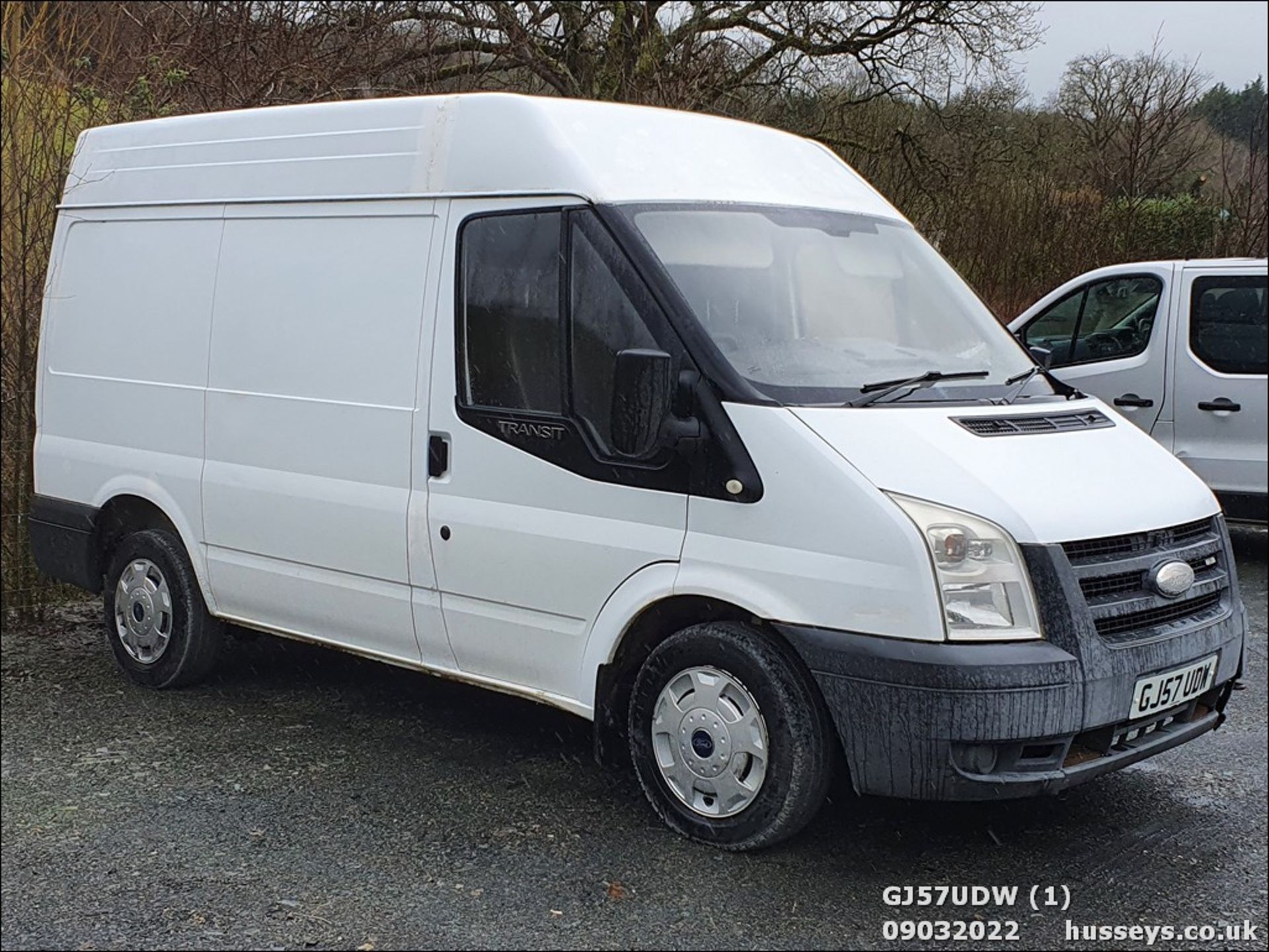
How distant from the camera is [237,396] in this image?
19.1 ft

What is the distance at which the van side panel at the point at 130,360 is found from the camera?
607 centimetres

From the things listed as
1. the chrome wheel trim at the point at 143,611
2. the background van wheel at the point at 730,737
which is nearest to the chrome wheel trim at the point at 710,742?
the background van wheel at the point at 730,737

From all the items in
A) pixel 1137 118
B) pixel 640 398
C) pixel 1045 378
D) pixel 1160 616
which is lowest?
pixel 1160 616

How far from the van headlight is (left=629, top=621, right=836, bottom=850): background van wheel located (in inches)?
20.5

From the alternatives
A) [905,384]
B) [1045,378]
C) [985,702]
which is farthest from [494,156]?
[985,702]

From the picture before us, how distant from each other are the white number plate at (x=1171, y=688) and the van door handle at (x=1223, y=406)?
4.96 meters

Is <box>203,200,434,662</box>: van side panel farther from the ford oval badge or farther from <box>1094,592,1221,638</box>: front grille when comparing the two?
the ford oval badge

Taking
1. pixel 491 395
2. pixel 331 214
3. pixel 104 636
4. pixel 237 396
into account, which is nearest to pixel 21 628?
pixel 104 636

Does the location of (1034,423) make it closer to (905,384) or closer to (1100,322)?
(905,384)

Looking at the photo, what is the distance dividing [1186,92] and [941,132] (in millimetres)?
1759

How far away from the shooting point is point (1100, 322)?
966cm

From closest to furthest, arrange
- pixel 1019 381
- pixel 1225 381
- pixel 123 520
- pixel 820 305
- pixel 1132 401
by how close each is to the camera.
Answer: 1. pixel 820 305
2. pixel 1019 381
3. pixel 123 520
4. pixel 1225 381
5. pixel 1132 401

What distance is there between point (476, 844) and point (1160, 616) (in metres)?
2.27

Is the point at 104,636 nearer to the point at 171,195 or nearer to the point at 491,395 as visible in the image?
the point at 171,195
